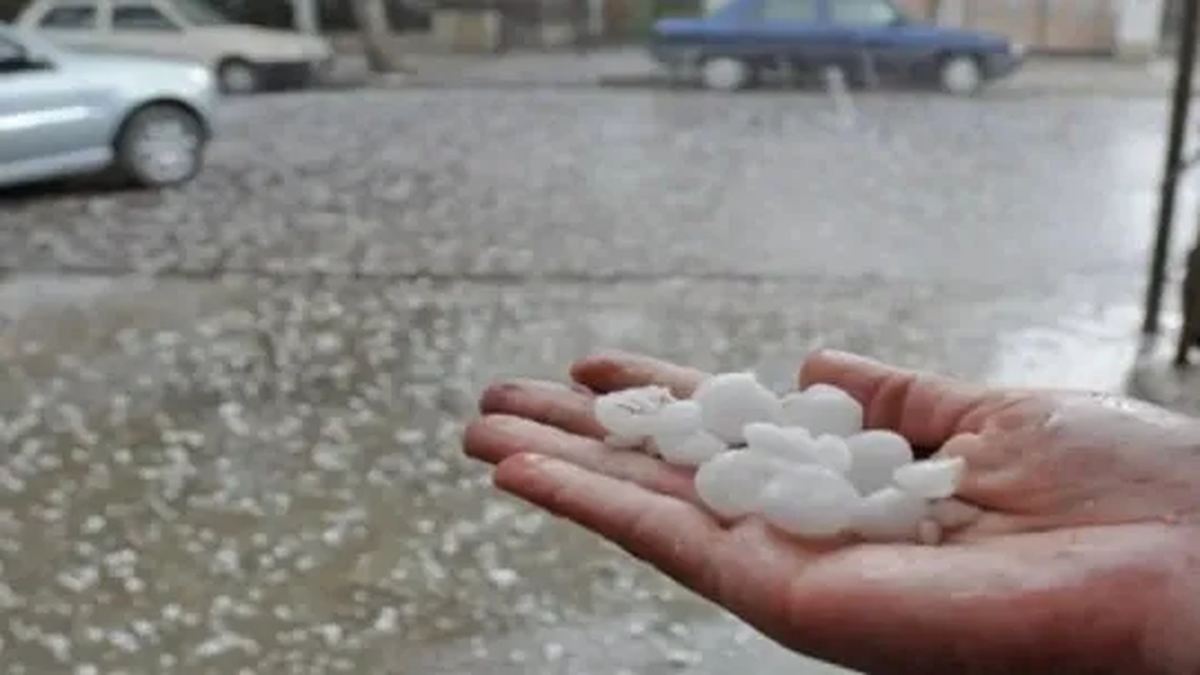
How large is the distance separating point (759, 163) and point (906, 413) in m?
6.35

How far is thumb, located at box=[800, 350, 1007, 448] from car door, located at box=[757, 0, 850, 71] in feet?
31.2

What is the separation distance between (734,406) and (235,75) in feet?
33.0

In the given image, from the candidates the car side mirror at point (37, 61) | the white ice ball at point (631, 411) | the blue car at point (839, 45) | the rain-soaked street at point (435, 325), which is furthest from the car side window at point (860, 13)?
the white ice ball at point (631, 411)

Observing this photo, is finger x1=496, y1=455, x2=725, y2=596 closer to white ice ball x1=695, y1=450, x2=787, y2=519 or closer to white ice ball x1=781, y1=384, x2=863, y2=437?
white ice ball x1=695, y1=450, x2=787, y2=519

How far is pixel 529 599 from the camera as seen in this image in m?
3.38

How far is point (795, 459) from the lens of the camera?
6.69ft

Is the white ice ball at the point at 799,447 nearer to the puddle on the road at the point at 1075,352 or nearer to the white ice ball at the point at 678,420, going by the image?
the white ice ball at the point at 678,420

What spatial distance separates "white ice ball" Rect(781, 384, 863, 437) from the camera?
7.22ft

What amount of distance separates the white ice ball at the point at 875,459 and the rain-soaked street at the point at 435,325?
3.63 ft

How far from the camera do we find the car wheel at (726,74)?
461 inches

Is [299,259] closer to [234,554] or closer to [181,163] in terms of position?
[181,163]

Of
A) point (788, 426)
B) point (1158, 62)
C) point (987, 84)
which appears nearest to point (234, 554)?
point (788, 426)

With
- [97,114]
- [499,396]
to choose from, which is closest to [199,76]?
[97,114]

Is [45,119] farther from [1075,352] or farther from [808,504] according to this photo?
[808,504]
